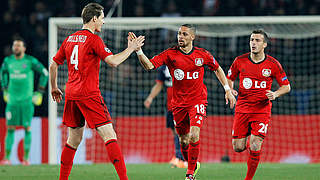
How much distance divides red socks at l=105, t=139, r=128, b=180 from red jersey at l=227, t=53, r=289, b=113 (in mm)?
2339

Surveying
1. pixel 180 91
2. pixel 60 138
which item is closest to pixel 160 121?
pixel 60 138

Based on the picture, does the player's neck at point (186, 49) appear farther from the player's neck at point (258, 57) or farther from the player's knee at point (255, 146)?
the player's knee at point (255, 146)

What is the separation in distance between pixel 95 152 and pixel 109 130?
6258mm

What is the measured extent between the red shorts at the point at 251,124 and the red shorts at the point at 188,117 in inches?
18.3

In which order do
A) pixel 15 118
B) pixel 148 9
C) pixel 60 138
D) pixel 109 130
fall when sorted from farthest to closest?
pixel 148 9 < pixel 60 138 < pixel 15 118 < pixel 109 130

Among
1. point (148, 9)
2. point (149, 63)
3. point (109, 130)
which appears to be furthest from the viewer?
point (148, 9)

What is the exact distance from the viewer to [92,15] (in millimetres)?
6391

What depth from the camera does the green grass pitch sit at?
27.7 ft

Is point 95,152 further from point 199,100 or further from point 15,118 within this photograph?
point 199,100

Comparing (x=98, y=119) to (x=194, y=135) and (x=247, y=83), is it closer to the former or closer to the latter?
(x=194, y=135)

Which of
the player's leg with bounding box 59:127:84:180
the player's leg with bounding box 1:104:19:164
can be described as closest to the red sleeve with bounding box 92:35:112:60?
the player's leg with bounding box 59:127:84:180

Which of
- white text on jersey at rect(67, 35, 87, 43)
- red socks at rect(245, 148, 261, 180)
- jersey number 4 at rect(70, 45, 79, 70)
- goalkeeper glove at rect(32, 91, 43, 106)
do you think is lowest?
red socks at rect(245, 148, 261, 180)

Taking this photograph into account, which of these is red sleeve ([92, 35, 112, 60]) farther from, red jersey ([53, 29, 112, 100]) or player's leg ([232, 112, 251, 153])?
player's leg ([232, 112, 251, 153])

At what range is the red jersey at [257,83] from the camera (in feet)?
25.6
